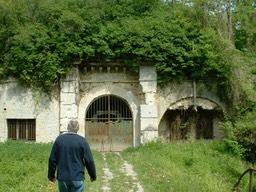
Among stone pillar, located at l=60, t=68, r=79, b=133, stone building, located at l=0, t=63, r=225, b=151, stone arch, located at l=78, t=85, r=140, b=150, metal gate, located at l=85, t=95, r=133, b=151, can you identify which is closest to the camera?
stone pillar, located at l=60, t=68, r=79, b=133

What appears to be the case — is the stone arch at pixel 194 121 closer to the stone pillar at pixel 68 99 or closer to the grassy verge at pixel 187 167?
the grassy verge at pixel 187 167

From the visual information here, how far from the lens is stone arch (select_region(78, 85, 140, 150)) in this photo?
16.0 meters

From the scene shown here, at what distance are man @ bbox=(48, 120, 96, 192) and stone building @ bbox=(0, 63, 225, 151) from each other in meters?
9.76

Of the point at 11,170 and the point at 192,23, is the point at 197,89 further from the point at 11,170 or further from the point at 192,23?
the point at 11,170

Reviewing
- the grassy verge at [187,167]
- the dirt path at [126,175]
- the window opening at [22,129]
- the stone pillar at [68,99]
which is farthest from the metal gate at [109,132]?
the dirt path at [126,175]

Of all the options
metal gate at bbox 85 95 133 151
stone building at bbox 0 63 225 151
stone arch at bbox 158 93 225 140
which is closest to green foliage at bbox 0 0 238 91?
stone building at bbox 0 63 225 151

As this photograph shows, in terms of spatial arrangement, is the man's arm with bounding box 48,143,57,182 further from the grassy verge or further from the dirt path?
the grassy verge

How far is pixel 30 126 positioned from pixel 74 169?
35.2 feet

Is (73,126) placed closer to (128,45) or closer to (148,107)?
(128,45)

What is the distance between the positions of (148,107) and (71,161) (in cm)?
1013

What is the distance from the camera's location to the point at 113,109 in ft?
54.6

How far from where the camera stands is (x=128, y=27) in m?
15.5

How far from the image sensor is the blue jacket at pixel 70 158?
5641 millimetres

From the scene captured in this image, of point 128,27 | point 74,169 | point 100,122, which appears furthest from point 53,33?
point 74,169
